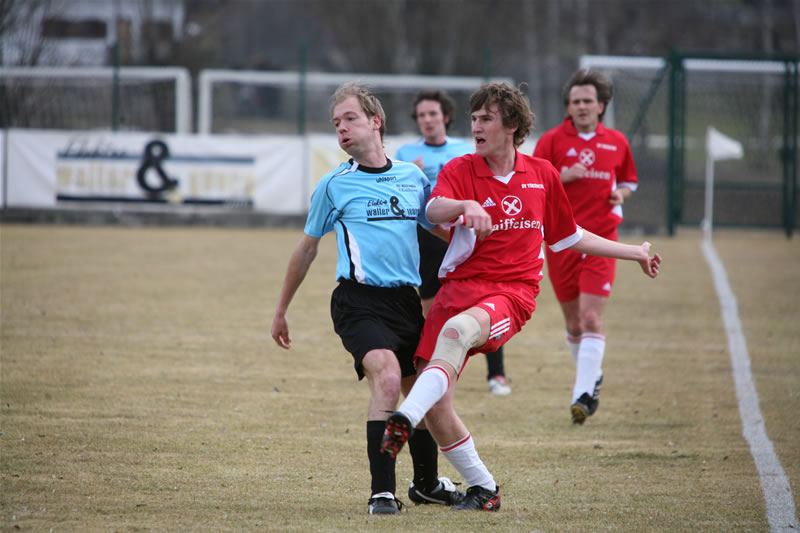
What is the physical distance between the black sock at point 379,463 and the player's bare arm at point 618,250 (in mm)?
1372

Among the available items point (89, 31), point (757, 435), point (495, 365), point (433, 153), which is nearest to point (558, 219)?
point (757, 435)

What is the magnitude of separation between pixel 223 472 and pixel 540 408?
2683 mm

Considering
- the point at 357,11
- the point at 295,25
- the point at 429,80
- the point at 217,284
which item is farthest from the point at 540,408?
the point at 295,25

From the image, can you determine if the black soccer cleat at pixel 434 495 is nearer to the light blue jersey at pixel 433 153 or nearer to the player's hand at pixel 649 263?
the player's hand at pixel 649 263

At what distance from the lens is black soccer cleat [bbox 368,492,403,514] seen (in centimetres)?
413

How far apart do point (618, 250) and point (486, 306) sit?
81cm

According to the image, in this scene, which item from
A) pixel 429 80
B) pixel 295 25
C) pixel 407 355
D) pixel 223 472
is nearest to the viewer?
pixel 407 355

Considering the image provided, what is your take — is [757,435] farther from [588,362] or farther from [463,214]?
[463,214]

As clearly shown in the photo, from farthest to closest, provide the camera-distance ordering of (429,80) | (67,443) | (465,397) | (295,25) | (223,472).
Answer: (295,25)
(429,80)
(465,397)
(67,443)
(223,472)

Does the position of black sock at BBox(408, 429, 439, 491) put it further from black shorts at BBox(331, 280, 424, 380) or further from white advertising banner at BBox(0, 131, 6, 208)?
white advertising banner at BBox(0, 131, 6, 208)

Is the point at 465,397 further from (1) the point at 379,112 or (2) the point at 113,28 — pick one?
(2) the point at 113,28

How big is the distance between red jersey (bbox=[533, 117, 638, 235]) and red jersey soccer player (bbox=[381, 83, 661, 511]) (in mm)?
2179

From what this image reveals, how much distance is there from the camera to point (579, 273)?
6.77 meters

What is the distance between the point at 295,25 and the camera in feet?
155
